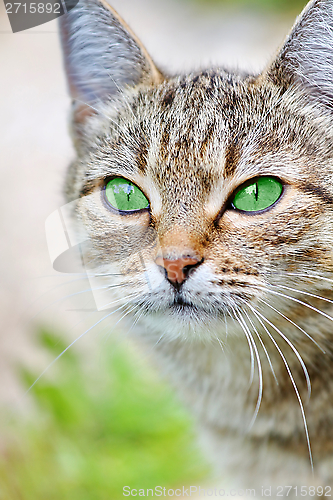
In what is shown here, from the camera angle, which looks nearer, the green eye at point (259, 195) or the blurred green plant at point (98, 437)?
the green eye at point (259, 195)

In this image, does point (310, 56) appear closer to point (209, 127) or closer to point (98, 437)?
point (209, 127)

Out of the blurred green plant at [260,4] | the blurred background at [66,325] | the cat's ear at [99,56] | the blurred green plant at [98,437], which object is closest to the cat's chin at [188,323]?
the blurred background at [66,325]

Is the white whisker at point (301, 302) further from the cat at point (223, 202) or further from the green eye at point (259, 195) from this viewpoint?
the green eye at point (259, 195)

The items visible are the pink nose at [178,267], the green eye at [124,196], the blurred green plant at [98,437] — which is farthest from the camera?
the blurred green plant at [98,437]

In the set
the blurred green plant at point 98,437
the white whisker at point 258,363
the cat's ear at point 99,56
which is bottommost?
the blurred green plant at point 98,437

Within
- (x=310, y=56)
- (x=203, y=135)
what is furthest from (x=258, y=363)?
(x=310, y=56)

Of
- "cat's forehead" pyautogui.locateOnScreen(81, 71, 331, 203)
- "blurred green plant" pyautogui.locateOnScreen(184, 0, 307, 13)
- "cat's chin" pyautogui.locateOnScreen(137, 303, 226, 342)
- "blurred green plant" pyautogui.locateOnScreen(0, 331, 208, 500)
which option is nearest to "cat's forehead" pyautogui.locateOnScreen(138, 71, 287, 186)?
"cat's forehead" pyautogui.locateOnScreen(81, 71, 331, 203)
